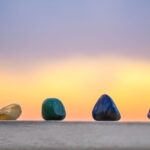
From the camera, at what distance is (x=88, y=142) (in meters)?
1.12

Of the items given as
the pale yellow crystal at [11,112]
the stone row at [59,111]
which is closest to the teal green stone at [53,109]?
the stone row at [59,111]

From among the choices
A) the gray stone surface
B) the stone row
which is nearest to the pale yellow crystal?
the stone row

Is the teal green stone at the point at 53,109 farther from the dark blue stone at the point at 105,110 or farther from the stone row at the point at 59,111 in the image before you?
the dark blue stone at the point at 105,110

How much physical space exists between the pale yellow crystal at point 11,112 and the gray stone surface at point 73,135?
0.33ft

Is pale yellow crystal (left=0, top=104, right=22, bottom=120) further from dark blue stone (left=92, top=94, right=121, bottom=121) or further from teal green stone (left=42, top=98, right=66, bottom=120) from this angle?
dark blue stone (left=92, top=94, right=121, bottom=121)

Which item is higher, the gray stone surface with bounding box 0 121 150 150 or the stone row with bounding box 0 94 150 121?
the stone row with bounding box 0 94 150 121

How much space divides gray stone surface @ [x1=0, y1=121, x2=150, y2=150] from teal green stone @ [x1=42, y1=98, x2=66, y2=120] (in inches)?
3.9

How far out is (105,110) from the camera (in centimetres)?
125

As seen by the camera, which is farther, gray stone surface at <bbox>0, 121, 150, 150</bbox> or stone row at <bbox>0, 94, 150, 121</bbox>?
stone row at <bbox>0, 94, 150, 121</bbox>

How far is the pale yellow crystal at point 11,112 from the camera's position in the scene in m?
1.25

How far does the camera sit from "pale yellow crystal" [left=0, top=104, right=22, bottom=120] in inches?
49.1

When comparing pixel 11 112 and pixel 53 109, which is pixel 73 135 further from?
pixel 11 112

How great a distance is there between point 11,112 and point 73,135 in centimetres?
31

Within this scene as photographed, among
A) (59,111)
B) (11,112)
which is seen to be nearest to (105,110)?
(59,111)
